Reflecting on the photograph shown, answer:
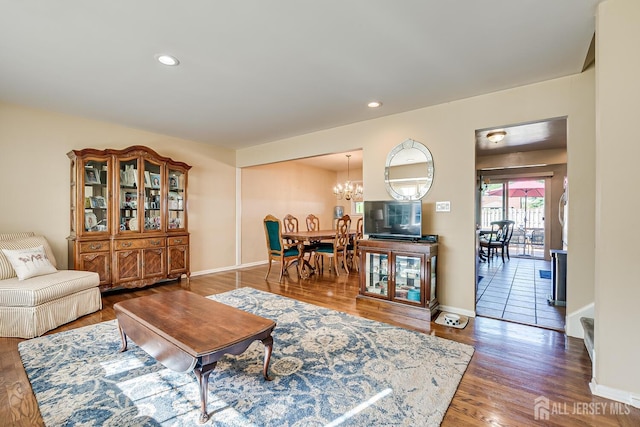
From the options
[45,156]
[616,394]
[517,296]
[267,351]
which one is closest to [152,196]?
[45,156]

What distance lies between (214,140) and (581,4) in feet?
16.6

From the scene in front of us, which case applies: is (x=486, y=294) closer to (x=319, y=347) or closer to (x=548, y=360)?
(x=548, y=360)

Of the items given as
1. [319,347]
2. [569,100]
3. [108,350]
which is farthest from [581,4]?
[108,350]

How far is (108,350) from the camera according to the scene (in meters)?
2.41

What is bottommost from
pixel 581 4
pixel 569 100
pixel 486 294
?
pixel 486 294

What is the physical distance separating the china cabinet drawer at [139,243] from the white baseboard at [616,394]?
16.9ft

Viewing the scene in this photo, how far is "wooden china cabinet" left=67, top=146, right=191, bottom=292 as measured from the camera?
3.84 metres

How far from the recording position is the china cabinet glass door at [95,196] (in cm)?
391

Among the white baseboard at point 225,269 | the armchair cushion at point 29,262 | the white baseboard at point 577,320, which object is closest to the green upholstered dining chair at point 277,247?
the white baseboard at point 225,269

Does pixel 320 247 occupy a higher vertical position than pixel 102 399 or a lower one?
higher

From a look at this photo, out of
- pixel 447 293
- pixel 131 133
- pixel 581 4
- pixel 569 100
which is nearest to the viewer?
pixel 581 4

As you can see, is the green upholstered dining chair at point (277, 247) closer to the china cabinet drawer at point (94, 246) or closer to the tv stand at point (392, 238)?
the tv stand at point (392, 238)

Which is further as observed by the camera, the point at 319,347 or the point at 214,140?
the point at 214,140

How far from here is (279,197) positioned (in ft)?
23.3
